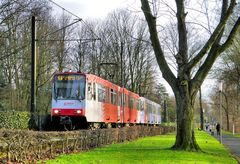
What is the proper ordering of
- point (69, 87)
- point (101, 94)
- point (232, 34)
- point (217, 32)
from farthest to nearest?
1. point (101, 94)
2. point (69, 87)
3. point (232, 34)
4. point (217, 32)

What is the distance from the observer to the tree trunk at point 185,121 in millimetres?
20000

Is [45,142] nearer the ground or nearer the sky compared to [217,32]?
nearer the ground

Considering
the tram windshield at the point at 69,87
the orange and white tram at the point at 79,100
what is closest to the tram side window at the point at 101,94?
the orange and white tram at the point at 79,100

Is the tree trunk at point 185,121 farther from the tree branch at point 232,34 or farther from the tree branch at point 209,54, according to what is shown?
the tree branch at point 232,34

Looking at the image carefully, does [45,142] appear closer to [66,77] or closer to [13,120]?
[13,120]

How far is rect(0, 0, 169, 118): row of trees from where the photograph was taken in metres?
36.6

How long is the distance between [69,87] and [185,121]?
7.93 metres

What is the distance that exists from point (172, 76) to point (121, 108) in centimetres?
1554

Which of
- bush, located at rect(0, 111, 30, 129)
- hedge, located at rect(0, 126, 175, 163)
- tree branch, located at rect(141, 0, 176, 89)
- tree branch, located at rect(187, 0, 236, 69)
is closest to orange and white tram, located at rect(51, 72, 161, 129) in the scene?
bush, located at rect(0, 111, 30, 129)

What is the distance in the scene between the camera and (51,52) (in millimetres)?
50594

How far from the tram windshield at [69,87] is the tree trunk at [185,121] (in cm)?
660

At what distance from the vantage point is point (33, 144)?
1312cm

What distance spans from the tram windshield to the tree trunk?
660cm

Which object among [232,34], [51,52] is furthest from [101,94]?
[51,52]
